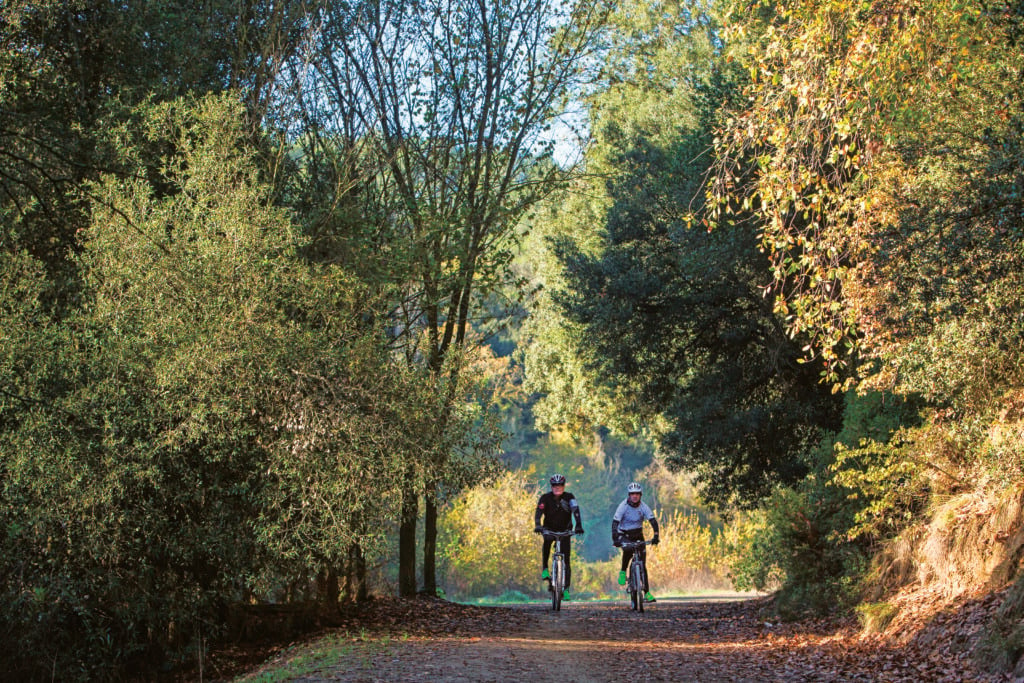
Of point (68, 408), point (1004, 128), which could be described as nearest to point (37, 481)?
point (68, 408)

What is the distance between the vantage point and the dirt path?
28.9 feet

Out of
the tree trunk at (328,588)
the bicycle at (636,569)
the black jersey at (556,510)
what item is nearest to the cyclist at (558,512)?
the black jersey at (556,510)

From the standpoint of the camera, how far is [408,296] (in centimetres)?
1872

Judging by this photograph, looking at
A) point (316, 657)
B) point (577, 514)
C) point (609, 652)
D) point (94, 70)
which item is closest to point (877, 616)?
point (609, 652)

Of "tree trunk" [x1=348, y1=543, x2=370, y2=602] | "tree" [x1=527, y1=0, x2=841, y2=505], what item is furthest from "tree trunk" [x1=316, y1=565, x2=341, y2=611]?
"tree" [x1=527, y1=0, x2=841, y2=505]

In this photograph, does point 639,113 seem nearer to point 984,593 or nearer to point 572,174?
point 572,174

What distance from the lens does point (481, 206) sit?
60.4 feet

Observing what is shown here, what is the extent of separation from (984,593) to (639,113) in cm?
2434

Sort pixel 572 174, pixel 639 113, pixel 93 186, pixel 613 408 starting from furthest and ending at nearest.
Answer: pixel 639 113
pixel 613 408
pixel 572 174
pixel 93 186

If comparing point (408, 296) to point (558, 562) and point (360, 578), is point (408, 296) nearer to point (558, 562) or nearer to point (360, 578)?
point (360, 578)

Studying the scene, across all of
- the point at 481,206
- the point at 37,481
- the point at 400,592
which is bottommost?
the point at 400,592

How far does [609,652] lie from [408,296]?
9.44 m

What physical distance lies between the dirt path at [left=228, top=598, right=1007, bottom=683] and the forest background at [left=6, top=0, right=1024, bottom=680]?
93 centimetres

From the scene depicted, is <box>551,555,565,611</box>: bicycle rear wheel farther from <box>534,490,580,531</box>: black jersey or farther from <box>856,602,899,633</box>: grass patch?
<box>856,602,899,633</box>: grass patch
